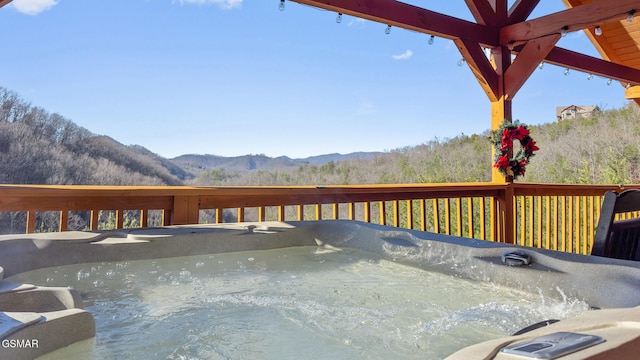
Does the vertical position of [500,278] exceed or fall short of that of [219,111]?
it falls short

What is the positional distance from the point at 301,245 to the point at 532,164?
651 cm

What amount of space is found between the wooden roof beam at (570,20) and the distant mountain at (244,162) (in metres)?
3.83

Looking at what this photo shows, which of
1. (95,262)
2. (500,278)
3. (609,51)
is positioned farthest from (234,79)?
(500,278)

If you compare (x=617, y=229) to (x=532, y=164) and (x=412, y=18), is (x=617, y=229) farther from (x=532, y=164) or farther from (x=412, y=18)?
(x=532, y=164)

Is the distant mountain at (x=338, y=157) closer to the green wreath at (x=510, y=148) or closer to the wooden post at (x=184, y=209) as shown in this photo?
the green wreath at (x=510, y=148)

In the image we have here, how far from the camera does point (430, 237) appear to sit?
2115 mm

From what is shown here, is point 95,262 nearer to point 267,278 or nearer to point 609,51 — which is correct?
point 267,278

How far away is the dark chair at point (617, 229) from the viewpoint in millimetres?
1624

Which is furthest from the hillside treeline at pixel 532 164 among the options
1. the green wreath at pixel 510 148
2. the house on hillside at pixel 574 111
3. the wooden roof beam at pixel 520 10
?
the green wreath at pixel 510 148

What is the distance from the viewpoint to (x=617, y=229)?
178cm

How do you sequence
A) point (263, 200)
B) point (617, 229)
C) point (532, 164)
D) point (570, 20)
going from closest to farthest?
point (617, 229) < point (263, 200) < point (570, 20) < point (532, 164)

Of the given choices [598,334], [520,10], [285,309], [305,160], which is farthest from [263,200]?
[305,160]

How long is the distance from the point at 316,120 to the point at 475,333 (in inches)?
462

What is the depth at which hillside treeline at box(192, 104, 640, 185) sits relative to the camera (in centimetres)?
677
